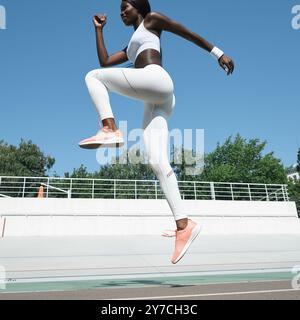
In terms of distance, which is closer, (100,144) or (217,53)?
(100,144)

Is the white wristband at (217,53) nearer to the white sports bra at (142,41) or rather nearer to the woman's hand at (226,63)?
the woman's hand at (226,63)

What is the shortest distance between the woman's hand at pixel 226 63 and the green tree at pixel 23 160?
41626 mm

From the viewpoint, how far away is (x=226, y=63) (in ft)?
8.57

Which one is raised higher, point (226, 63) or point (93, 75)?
point (226, 63)

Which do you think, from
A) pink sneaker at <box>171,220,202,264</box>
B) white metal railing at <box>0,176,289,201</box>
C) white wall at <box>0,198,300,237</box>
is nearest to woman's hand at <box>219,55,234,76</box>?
pink sneaker at <box>171,220,202,264</box>

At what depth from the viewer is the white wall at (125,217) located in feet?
41.8

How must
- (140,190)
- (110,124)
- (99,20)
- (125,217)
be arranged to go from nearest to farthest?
(110,124), (99,20), (125,217), (140,190)

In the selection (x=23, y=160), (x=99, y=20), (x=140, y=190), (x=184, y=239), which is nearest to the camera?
(x=184, y=239)

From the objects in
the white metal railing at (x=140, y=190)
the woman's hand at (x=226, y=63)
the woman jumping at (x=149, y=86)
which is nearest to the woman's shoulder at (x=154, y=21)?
the woman jumping at (x=149, y=86)

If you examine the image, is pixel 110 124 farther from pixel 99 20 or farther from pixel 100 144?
pixel 99 20

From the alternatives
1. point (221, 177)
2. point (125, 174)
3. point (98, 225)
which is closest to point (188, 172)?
point (221, 177)

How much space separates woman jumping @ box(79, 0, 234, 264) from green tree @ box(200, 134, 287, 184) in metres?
39.9

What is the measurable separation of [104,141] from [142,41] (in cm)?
100

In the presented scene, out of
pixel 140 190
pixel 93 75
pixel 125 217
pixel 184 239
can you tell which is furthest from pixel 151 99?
pixel 140 190
